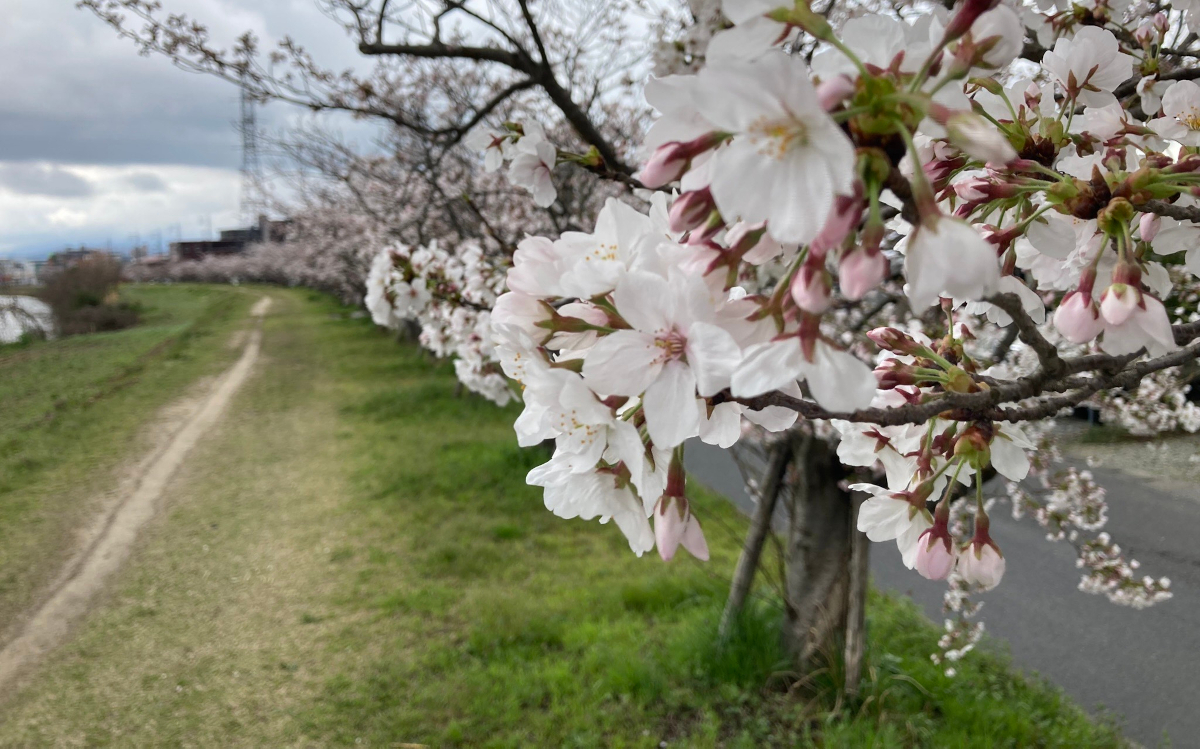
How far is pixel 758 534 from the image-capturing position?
4.01 m

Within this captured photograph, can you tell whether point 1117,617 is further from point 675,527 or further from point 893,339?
point 675,527

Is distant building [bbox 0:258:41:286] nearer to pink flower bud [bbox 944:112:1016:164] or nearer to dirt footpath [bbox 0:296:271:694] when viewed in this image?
dirt footpath [bbox 0:296:271:694]

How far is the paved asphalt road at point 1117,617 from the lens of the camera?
12.4 ft

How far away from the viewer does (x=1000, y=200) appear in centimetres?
85

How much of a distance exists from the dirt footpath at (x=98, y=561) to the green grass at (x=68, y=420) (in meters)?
0.18

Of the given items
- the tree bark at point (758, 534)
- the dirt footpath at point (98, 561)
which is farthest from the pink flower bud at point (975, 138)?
the dirt footpath at point (98, 561)

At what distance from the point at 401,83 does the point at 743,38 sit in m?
10.1

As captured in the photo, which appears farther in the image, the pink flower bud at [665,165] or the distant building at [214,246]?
the distant building at [214,246]

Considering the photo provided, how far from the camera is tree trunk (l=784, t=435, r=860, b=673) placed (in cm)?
371

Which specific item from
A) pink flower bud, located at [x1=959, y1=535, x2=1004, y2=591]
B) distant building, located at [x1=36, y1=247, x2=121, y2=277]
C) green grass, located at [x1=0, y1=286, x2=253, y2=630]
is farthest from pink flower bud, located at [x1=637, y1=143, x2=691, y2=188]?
distant building, located at [x1=36, y1=247, x2=121, y2=277]

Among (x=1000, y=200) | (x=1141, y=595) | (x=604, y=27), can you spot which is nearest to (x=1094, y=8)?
(x=1000, y=200)

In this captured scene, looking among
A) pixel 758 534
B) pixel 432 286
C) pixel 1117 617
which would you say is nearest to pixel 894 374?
pixel 432 286

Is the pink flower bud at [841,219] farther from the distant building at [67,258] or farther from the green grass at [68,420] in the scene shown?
the distant building at [67,258]

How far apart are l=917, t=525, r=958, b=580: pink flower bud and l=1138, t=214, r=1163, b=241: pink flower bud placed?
0.48 metres
